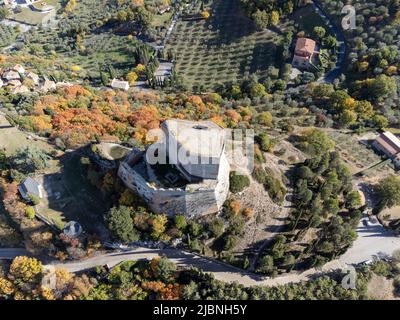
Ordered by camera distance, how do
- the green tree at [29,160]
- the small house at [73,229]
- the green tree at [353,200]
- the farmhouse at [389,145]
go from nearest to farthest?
the small house at [73,229] < the green tree at [29,160] < the green tree at [353,200] < the farmhouse at [389,145]

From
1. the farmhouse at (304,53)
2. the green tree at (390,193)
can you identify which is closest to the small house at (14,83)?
the farmhouse at (304,53)

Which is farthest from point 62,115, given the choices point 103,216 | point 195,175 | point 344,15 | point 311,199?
point 344,15

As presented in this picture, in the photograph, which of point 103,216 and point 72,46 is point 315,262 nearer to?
point 103,216

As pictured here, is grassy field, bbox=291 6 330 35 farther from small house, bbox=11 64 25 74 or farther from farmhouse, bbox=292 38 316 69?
small house, bbox=11 64 25 74

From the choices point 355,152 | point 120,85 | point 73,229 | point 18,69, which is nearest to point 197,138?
point 73,229

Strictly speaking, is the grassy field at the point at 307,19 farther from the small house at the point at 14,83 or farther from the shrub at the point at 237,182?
the small house at the point at 14,83
